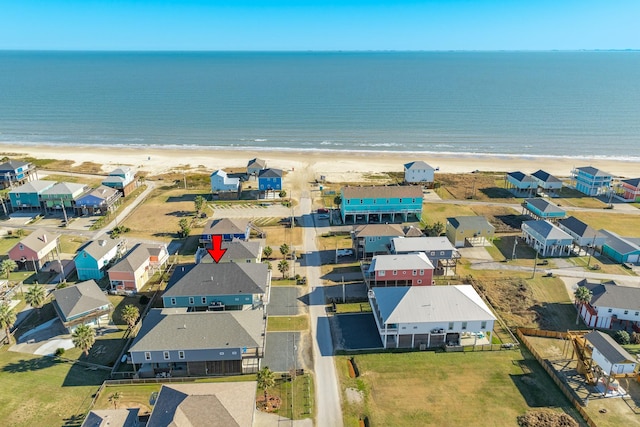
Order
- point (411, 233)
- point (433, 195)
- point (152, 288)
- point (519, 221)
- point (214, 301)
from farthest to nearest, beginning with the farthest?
point (433, 195), point (519, 221), point (411, 233), point (152, 288), point (214, 301)

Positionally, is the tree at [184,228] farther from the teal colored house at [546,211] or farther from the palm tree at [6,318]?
the teal colored house at [546,211]

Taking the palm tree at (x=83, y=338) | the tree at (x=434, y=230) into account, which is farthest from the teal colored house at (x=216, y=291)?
the tree at (x=434, y=230)

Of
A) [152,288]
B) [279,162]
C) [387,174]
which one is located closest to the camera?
[152,288]

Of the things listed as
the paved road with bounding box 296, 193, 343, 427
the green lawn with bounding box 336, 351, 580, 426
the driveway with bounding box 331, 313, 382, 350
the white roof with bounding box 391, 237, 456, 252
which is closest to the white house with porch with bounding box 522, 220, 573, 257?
the white roof with bounding box 391, 237, 456, 252

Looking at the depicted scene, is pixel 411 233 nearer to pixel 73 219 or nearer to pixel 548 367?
pixel 548 367

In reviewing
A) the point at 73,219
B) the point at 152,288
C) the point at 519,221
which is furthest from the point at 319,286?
the point at 73,219

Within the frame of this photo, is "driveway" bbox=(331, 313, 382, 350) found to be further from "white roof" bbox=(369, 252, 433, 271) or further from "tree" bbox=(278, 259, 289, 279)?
"tree" bbox=(278, 259, 289, 279)

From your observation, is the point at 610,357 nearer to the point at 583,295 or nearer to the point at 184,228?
the point at 583,295
